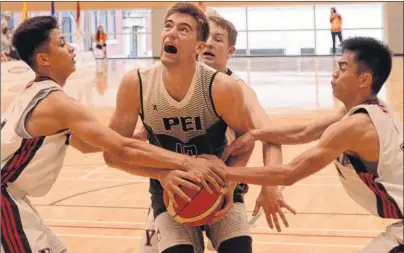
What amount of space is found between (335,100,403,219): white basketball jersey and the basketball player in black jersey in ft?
1.74

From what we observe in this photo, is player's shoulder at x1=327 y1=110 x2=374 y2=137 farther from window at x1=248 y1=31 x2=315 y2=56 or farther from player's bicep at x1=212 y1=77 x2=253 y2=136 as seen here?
window at x1=248 y1=31 x2=315 y2=56

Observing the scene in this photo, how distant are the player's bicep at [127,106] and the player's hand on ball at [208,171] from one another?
0.42m

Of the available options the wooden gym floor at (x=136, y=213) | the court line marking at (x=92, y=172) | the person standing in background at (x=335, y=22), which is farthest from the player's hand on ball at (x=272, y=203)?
the person standing in background at (x=335, y=22)

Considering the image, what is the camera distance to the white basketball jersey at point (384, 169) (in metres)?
2.70

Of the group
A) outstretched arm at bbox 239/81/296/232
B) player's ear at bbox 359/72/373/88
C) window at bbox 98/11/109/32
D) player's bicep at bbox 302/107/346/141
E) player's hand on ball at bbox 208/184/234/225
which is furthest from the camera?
window at bbox 98/11/109/32

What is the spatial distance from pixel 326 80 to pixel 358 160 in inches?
580

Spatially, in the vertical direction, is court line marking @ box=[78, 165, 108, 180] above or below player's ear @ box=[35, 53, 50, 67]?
below

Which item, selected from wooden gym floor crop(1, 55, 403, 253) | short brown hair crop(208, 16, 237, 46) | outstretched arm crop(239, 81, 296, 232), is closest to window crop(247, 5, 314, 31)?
wooden gym floor crop(1, 55, 403, 253)

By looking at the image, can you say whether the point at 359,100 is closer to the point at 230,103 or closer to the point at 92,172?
the point at 230,103

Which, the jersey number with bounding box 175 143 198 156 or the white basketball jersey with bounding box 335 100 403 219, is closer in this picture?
the white basketball jersey with bounding box 335 100 403 219

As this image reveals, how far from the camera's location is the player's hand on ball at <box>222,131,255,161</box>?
3123 millimetres

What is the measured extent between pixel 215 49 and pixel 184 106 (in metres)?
0.60

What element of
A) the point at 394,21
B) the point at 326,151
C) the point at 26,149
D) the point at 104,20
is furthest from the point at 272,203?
the point at 104,20

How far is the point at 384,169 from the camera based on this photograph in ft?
8.95
